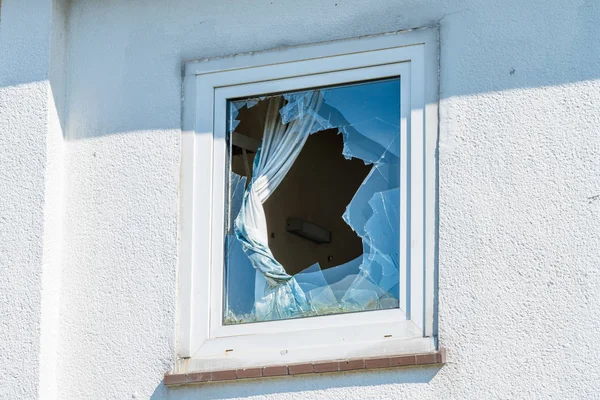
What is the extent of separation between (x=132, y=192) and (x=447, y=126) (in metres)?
1.85

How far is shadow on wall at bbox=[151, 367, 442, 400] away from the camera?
22.3ft

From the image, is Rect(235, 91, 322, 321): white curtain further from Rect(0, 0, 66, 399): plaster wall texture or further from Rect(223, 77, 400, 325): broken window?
Rect(0, 0, 66, 399): plaster wall texture

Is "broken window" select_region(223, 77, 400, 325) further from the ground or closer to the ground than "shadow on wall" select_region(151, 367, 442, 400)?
further from the ground

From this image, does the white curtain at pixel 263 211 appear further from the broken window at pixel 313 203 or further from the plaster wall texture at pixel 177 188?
the plaster wall texture at pixel 177 188

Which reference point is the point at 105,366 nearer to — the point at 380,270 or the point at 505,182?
the point at 380,270

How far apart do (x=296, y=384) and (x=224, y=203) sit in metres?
1.17

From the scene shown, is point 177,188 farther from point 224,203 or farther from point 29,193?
point 29,193

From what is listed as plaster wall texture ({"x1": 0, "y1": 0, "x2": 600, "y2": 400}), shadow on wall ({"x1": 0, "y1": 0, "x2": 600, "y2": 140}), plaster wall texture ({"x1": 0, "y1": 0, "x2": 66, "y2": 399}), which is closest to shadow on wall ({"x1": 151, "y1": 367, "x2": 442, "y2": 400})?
plaster wall texture ({"x1": 0, "y1": 0, "x2": 600, "y2": 400})

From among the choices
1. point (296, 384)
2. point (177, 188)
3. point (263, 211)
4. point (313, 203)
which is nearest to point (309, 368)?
point (296, 384)

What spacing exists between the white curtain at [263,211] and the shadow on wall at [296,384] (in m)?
0.44

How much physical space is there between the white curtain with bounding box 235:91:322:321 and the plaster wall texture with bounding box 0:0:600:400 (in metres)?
0.40

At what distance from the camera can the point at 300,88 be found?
7578 mm

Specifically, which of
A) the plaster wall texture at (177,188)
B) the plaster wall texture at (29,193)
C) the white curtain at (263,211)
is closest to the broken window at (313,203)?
the white curtain at (263,211)

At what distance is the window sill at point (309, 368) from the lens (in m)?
6.75
